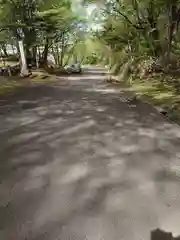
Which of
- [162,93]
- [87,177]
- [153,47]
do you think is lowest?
[162,93]

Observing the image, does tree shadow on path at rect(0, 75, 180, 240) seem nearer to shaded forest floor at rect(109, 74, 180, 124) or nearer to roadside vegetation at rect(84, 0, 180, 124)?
shaded forest floor at rect(109, 74, 180, 124)

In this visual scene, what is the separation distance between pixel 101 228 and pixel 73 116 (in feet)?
22.0

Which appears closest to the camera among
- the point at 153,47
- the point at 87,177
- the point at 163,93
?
the point at 87,177

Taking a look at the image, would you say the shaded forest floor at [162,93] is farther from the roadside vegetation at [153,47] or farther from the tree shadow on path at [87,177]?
the tree shadow on path at [87,177]

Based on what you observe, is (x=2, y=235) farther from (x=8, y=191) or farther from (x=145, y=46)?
(x=145, y=46)

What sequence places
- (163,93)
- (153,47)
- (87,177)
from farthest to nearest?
1. (153,47)
2. (163,93)
3. (87,177)

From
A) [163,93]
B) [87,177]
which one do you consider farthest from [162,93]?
[87,177]

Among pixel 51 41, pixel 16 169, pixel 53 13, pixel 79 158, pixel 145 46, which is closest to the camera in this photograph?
pixel 16 169

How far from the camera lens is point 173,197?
4426 millimetres

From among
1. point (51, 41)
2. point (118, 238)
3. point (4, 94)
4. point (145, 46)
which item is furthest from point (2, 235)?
point (51, 41)

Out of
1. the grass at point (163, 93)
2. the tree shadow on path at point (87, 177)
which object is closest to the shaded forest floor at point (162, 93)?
the grass at point (163, 93)

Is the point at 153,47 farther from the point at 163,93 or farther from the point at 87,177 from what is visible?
the point at 87,177

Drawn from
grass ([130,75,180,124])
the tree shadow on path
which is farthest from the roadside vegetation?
the tree shadow on path

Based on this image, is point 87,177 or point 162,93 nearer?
point 87,177
